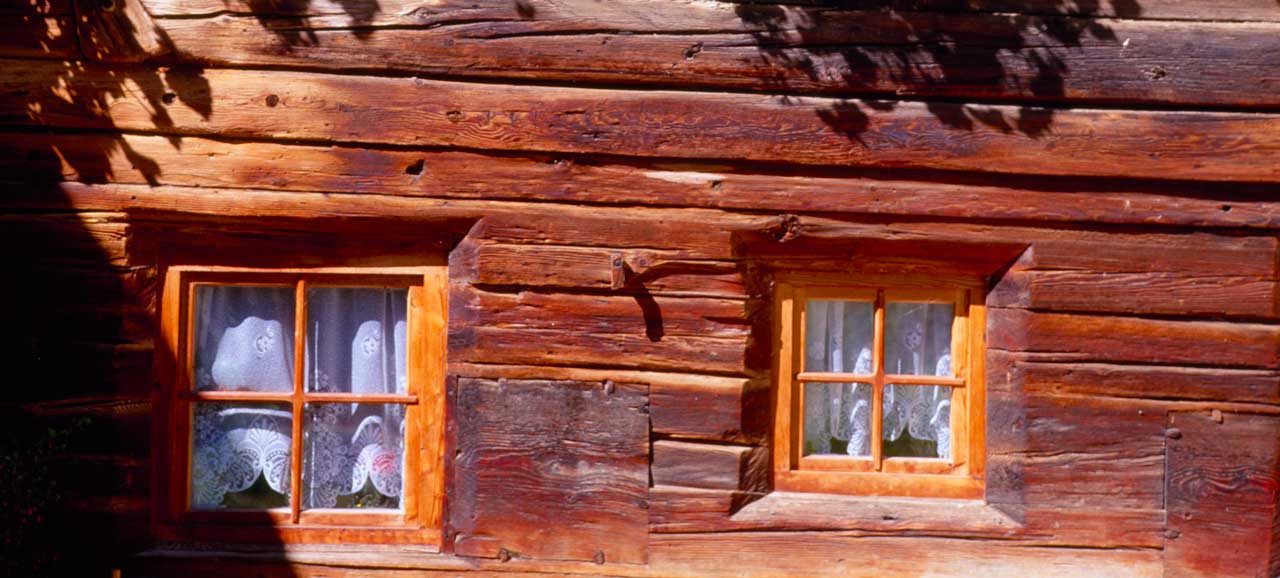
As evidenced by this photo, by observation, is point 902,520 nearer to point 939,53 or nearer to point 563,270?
point 563,270

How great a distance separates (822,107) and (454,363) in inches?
57.8

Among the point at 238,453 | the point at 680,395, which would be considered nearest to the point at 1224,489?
the point at 680,395

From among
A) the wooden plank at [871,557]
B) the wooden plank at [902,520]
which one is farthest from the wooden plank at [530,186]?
the wooden plank at [871,557]

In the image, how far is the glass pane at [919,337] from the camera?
3660 millimetres

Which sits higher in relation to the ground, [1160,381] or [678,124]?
[678,124]

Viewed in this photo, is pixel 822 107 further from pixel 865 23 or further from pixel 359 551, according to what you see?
pixel 359 551

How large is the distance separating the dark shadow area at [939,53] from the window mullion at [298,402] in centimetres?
174

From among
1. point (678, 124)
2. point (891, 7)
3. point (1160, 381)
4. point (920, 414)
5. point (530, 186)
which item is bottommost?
point (920, 414)

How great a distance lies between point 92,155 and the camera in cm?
348

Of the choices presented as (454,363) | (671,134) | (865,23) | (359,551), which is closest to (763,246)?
(671,134)

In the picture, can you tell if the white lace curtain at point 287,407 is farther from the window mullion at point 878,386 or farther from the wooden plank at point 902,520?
the window mullion at point 878,386

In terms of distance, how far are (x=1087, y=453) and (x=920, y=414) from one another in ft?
1.78

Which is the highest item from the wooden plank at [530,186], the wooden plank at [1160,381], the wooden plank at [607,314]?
the wooden plank at [530,186]

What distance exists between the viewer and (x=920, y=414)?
3.66m
